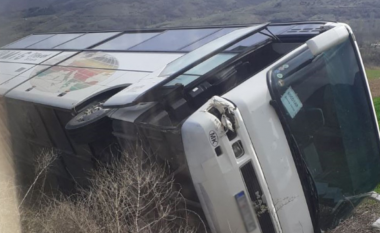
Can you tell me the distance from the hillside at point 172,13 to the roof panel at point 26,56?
8.35 m

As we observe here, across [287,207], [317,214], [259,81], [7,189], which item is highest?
[259,81]

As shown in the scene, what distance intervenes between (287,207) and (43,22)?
21789 mm

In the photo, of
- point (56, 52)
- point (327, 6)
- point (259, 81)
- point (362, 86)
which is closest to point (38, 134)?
point (56, 52)

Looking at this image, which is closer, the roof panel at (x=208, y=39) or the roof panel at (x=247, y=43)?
the roof panel at (x=247, y=43)

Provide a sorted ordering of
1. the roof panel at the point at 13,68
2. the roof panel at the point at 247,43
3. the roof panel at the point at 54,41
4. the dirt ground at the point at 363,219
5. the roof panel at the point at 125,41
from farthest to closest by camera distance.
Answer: the roof panel at the point at 54,41
the roof panel at the point at 13,68
the roof panel at the point at 125,41
the roof panel at the point at 247,43
the dirt ground at the point at 363,219

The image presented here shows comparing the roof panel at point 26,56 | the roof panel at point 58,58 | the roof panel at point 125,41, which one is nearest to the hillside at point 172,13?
the roof panel at point 26,56

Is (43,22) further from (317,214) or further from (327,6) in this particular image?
(327,6)

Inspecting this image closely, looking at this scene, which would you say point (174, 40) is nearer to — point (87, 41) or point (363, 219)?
point (87, 41)

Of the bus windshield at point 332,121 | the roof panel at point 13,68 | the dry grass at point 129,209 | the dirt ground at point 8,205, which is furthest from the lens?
the roof panel at point 13,68

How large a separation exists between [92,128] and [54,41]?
18.0 ft

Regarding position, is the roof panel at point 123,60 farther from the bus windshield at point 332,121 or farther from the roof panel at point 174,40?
the bus windshield at point 332,121

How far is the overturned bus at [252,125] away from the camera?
3.46m

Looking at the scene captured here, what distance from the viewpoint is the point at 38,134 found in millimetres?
6066

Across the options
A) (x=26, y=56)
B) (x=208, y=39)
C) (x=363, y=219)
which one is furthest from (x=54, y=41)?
(x=363, y=219)
